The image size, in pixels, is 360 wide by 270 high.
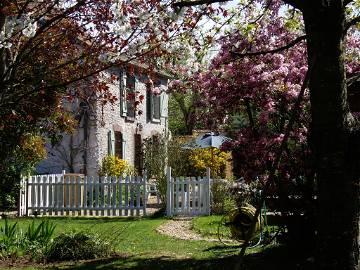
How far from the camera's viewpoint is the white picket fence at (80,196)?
47.5ft

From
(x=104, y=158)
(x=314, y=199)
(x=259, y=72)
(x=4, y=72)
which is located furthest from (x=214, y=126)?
(x=104, y=158)

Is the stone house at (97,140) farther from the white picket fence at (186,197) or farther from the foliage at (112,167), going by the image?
the white picket fence at (186,197)

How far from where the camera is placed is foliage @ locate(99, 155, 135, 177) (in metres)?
18.7

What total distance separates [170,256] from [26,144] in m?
5.69

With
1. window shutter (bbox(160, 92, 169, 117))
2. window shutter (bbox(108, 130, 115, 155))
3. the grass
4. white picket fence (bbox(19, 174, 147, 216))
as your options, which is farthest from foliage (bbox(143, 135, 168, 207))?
window shutter (bbox(160, 92, 169, 117))

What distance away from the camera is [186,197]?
1410 cm

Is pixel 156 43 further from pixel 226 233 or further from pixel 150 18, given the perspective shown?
pixel 226 233

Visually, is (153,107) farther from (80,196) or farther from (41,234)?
(41,234)

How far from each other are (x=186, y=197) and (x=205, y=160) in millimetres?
7872

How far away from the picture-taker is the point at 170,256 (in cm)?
818

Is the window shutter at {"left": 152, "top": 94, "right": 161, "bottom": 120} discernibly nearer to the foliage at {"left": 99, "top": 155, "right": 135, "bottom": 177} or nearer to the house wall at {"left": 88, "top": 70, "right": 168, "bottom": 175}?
the house wall at {"left": 88, "top": 70, "right": 168, "bottom": 175}

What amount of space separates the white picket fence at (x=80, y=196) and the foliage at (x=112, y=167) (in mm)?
3869

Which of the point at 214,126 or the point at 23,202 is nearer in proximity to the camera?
the point at 214,126

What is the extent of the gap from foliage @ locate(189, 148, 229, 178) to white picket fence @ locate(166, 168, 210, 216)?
6845 mm
